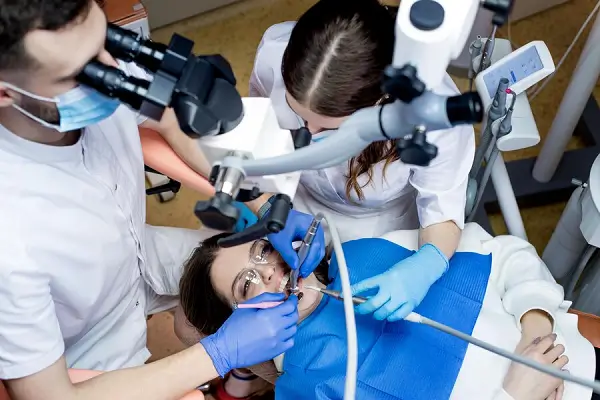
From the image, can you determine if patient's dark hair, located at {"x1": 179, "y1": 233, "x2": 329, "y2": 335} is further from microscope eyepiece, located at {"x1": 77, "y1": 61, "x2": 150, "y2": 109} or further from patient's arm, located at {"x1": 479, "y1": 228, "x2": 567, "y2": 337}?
microscope eyepiece, located at {"x1": 77, "y1": 61, "x2": 150, "y2": 109}

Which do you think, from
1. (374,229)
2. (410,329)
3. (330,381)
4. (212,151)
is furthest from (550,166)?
(212,151)

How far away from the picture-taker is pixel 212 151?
3.29ft

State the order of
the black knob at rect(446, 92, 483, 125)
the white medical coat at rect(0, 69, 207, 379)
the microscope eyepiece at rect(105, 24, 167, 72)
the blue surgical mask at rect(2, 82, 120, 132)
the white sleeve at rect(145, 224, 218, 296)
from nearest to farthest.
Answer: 1. the black knob at rect(446, 92, 483, 125)
2. the microscope eyepiece at rect(105, 24, 167, 72)
3. the blue surgical mask at rect(2, 82, 120, 132)
4. the white medical coat at rect(0, 69, 207, 379)
5. the white sleeve at rect(145, 224, 218, 296)

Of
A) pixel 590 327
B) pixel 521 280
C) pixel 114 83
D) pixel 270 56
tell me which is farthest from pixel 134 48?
pixel 590 327

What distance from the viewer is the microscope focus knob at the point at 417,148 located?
905mm

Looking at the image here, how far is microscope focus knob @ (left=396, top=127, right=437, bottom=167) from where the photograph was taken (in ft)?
2.97

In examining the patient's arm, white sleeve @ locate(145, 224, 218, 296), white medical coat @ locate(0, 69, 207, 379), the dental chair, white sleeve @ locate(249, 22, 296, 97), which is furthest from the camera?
white sleeve @ locate(145, 224, 218, 296)

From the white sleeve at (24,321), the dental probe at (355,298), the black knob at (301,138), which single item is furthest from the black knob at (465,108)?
the white sleeve at (24,321)

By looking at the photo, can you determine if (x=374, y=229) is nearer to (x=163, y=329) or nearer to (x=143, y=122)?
(x=143, y=122)

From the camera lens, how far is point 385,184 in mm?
1654

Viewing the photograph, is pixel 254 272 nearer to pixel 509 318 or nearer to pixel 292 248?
pixel 292 248

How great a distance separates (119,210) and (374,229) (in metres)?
0.68

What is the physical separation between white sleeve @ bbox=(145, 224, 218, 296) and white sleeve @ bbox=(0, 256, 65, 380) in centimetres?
43

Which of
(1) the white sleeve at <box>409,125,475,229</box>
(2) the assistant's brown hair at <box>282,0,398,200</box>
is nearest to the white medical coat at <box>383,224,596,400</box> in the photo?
(1) the white sleeve at <box>409,125,475,229</box>
